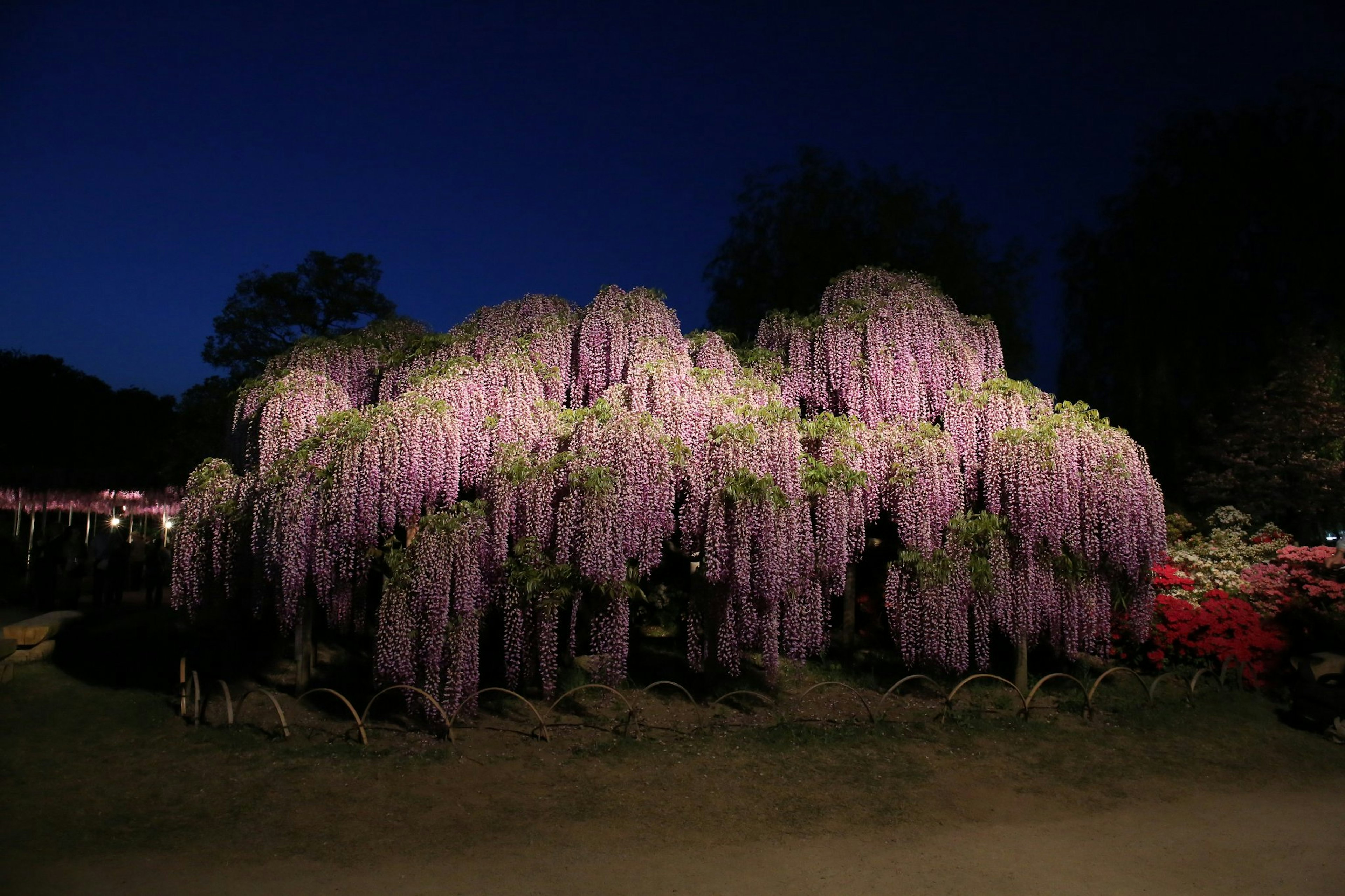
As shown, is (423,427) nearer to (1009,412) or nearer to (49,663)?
(1009,412)

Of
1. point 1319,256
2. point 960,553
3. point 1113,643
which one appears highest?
point 1319,256

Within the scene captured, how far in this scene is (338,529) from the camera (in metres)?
8.12

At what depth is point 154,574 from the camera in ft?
51.6

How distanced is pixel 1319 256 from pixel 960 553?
533 inches

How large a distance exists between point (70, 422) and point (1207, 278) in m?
39.4

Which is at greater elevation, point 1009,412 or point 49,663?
point 1009,412

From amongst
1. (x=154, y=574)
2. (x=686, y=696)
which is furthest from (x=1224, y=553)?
(x=154, y=574)

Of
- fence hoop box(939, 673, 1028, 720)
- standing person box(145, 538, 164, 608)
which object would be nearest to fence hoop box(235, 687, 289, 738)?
fence hoop box(939, 673, 1028, 720)

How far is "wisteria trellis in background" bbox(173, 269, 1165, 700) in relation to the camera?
8156 millimetres

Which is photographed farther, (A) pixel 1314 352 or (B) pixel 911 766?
(A) pixel 1314 352

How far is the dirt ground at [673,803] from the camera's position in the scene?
17.9 feet

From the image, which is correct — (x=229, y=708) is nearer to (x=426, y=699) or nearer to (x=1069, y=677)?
(x=426, y=699)

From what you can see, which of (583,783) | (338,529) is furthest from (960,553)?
(338,529)

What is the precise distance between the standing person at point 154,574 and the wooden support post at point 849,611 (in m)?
13.0
